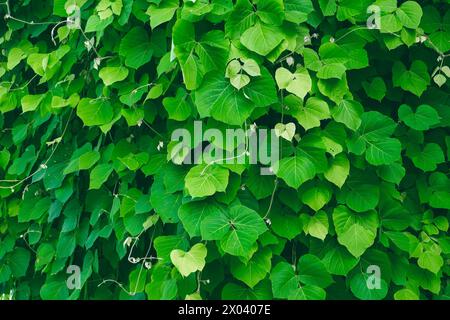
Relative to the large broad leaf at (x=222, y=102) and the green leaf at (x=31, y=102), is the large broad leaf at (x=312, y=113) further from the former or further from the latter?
the green leaf at (x=31, y=102)

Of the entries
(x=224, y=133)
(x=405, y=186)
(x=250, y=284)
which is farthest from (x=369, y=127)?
(x=250, y=284)

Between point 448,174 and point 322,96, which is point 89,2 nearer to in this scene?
point 322,96

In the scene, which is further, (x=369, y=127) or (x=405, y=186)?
(x=405, y=186)

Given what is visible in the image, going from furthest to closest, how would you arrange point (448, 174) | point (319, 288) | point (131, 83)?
point (448, 174) → point (131, 83) → point (319, 288)

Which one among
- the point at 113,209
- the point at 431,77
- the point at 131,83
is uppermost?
the point at 131,83

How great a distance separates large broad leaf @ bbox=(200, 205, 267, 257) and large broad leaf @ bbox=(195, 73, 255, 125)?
0.25m

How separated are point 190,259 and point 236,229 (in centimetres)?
15

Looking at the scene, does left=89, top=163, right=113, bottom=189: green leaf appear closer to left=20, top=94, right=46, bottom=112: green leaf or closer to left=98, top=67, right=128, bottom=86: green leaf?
left=98, top=67, right=128, bottom=86: green leaf

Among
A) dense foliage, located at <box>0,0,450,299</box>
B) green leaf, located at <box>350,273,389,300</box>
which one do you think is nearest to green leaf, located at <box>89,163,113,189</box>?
dense foliage, located at <box>0,0,450,299</box>

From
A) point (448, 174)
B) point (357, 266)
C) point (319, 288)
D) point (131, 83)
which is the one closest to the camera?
point (319, 288)

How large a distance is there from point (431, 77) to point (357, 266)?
0.74 meters

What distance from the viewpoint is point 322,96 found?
1865 millimetres

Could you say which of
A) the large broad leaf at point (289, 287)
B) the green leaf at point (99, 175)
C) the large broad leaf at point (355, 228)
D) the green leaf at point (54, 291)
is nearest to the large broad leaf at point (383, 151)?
the large broad leaf at point (355, 228)

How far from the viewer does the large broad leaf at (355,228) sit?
1.84m
